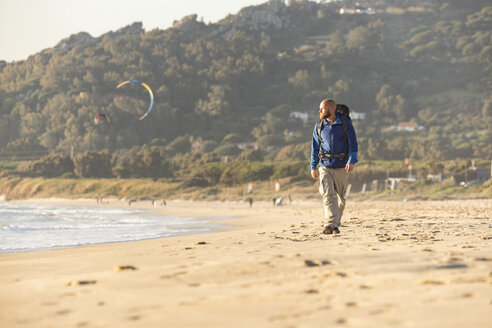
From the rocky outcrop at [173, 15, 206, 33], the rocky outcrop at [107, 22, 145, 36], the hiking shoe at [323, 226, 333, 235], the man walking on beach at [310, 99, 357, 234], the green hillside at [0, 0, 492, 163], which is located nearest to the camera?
the man walking on beach at [310, 99, 357, 234]

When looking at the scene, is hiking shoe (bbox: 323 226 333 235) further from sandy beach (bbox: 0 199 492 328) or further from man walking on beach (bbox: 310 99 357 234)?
sandy beach (bbox: 0 199 492 328)

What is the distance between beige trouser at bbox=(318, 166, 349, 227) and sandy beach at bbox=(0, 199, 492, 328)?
1.45 meters

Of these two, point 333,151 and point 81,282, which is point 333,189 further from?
point 81,282

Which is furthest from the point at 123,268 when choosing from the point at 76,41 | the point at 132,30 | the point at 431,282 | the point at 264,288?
the point at 132,30

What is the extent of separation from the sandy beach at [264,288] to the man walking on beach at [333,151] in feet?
4.82

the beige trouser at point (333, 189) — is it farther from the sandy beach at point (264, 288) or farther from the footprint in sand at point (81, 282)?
the footprint in sand at point (81, 282)

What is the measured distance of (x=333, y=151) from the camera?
801 cm

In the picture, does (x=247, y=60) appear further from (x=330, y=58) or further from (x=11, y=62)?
(x=11, y=62)

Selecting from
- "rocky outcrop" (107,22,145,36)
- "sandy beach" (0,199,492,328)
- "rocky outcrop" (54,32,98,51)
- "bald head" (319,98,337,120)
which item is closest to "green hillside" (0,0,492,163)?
"rocky outcrop" (107,22,145,36)

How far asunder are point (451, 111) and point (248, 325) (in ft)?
468

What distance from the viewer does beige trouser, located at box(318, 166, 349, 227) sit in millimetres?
8078

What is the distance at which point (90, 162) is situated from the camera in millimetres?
72625

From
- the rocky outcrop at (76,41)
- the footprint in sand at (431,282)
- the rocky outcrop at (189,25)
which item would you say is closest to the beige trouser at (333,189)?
the footprint in sand at (431,282)

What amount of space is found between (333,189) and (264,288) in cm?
402
